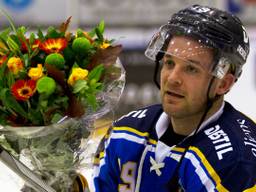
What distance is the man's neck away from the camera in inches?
66.9

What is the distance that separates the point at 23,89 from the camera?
1405 mm

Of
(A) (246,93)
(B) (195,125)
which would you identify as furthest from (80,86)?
(A) (246,93)

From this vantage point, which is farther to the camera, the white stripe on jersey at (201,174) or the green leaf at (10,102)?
the white stripe on jersey at (201,174)

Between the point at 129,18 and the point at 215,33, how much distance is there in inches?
97.9

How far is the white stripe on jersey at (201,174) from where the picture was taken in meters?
1.54

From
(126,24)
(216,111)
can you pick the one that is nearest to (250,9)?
(126,24)

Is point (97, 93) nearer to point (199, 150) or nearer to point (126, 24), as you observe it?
point (199, 150)

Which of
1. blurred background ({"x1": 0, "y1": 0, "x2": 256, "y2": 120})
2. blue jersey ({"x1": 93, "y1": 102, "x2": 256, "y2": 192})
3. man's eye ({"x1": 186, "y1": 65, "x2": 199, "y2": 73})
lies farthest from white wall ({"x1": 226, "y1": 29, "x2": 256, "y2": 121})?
man's eye ({"x1": 186, "y1": 65, "x2": 199, "y2": 73})

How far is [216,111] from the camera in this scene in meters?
1.71

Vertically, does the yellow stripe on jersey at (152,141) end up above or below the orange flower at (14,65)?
below

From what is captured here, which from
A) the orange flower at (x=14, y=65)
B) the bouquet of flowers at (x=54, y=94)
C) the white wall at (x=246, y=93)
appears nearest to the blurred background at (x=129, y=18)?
the white wall at (x=246, y=93)

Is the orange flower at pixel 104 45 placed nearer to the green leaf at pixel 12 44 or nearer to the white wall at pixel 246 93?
the green leaf at pixel 12 44

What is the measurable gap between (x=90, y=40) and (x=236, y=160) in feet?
1.43

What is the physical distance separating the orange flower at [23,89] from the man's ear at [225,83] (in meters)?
0.50
